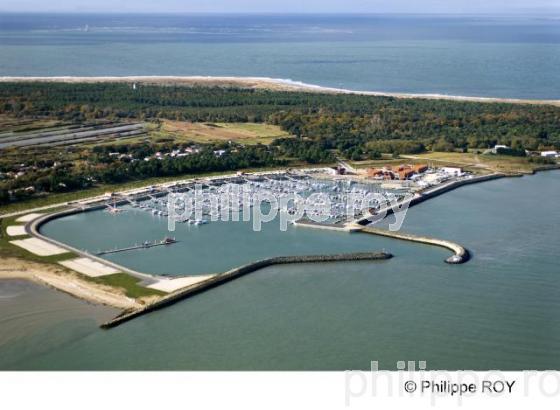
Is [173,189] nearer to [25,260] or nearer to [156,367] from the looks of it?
[25,260]

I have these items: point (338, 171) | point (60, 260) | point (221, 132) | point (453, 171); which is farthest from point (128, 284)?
point (221, 132)

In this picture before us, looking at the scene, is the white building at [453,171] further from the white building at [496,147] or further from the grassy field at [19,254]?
the grassy field at [19,254]

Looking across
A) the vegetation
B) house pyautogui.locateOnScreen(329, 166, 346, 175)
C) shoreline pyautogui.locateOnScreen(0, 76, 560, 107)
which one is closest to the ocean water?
shoreline pyautogui.locateOnScreen(0, 76, 560, 107)

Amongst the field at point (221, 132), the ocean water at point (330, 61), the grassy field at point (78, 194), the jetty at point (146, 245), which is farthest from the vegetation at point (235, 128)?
the ocean water at point (330, 61)

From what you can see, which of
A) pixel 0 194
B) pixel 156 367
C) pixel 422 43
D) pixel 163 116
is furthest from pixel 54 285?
pixel 422 43

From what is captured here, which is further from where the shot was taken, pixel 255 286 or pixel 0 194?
pixel 0 194

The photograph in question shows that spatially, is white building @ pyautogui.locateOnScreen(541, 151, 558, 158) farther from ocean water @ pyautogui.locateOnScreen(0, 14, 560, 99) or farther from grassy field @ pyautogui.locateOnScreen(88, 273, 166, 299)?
grassy field @ pyautogui.locateOnScreen(88, 273, 166, 299)
